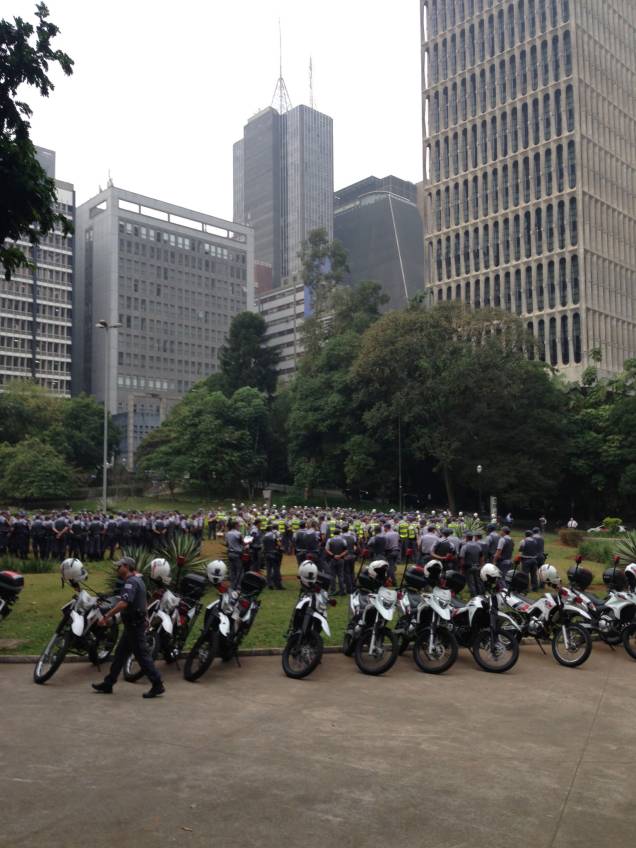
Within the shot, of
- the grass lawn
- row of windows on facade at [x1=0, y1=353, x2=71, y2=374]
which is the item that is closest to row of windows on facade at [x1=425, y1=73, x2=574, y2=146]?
row of windows on facade at [x1=0, y1=353, x2=71, y2=374]

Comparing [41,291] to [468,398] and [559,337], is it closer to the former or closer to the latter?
[559,337]

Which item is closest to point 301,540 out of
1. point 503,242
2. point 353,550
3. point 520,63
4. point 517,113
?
point 353,550

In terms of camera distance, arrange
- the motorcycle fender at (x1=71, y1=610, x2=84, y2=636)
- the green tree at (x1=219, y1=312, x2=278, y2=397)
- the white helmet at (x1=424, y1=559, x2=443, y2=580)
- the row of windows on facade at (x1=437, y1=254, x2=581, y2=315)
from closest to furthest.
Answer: the motorcycle fender at (x1=71, y1=610, x2=84, y2=636)
the white helmet at (x1=424, y1=559, x2=443, y2=580)
the row of windows on facade at (x1=437, y1=254, x2=581, y2=315)
the green tree at (x1=219, y1=312, x2=278, y2=397)

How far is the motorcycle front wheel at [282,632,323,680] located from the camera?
32.4 ft

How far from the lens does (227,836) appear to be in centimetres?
522

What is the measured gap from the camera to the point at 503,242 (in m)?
83.9

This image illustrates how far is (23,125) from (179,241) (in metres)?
114

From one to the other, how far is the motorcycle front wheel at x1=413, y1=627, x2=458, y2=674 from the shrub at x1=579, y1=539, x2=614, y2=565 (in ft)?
48.8

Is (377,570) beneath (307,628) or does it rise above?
above

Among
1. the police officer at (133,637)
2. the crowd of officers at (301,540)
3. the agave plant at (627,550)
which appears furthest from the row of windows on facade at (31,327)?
the police officer at (133,637)

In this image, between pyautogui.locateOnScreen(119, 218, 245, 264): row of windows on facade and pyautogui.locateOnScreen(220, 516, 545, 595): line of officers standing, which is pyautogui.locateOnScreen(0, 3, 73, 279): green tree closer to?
pyautogui.locateOnScreen(220, 516, 545, 595): line of officers standing

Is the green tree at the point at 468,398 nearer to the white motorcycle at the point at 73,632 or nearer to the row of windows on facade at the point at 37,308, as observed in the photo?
the white motorcycle at the point at 73,632

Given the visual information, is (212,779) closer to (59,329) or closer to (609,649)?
(609,649)

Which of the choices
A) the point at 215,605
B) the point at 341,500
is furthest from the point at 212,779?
the point at 341,500
